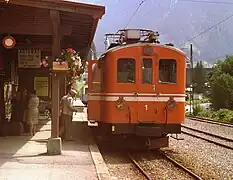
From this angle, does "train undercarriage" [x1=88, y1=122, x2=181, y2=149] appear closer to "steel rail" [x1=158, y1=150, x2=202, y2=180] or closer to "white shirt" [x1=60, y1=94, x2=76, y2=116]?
"steel rail" [x1=158, y1=150, x2=202, y2=180]

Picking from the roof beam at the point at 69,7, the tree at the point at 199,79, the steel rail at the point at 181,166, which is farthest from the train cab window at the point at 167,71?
the tree at the point at 199,79

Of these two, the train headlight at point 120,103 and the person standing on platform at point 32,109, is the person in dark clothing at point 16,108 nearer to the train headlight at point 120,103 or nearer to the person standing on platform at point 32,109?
the person standing on platform at point 32,109

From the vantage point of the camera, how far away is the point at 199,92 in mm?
117688

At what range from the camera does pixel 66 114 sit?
1419cm

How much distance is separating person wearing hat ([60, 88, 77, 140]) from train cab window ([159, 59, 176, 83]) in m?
2.82

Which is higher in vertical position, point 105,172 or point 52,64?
point 52,64

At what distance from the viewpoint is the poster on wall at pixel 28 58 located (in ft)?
47.6

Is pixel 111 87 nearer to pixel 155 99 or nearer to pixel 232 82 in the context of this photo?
pixel 155 99

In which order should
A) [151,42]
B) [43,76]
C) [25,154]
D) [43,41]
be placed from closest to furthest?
[25,154] → [151,42] → [43,41] → [43,76]

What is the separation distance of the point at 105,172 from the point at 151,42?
580 centimetres

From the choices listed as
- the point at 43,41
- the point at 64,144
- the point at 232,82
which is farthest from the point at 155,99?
the point at 232,82

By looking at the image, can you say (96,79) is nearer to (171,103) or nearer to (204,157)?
(171,103)

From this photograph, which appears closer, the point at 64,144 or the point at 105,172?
the point at 105,172

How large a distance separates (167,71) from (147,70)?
2.03 feet
